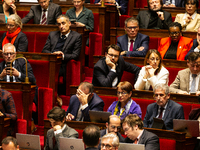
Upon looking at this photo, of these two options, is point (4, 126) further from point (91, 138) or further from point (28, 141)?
point (91, 138)

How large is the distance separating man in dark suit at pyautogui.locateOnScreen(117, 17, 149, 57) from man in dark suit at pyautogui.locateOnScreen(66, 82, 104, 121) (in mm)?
443

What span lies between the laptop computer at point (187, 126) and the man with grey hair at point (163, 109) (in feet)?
0.36

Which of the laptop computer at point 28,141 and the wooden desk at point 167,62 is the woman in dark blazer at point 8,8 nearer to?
the wooden desk at point 167,62

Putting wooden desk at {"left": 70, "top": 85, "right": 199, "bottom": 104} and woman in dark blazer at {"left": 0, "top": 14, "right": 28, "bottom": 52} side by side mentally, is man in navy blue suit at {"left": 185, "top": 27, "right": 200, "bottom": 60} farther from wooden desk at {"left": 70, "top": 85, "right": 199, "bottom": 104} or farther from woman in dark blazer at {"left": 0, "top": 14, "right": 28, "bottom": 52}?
woman in dark blazer at {"left": 0, "top": 14, "right": 28, "bottom": 52}

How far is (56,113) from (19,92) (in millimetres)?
299

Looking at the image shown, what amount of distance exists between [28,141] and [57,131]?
10 cm

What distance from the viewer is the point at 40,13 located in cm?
202

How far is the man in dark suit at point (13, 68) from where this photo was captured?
1.50 metres

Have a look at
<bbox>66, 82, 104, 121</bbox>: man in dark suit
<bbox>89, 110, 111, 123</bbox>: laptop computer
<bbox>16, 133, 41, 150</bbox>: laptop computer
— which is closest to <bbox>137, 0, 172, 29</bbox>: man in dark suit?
<bbox>66, 82, 104, 121</bbox>: man in dark suit

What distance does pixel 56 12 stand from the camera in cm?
198

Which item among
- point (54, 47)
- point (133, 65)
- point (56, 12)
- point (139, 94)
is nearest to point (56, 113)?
point (139, 94)

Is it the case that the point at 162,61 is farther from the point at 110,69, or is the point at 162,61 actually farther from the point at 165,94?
the point at 165,94

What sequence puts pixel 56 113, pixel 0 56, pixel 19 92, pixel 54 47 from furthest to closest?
pixel 54 47 → pixel 0 56 → pixel 19 92 → pixel 56 113

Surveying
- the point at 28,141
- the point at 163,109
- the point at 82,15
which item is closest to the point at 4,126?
the point at 28,141
